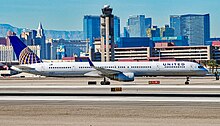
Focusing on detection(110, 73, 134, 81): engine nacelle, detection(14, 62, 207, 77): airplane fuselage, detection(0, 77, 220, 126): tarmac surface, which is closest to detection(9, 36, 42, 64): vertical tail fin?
detection(14, 62, 207, 77): airplane fuselage

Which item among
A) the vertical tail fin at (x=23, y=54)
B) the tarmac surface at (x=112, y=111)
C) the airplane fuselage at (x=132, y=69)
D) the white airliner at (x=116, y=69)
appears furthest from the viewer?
the vertical tail fin at (x=23, y=54)

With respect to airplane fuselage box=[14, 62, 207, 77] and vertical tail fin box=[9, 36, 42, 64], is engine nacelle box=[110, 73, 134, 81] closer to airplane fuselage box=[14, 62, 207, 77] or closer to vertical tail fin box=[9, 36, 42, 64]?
airplane fuselage box=[14, 62, 207, 77]

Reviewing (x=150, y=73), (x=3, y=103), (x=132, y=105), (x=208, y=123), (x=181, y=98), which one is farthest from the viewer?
(x=150, y=73)

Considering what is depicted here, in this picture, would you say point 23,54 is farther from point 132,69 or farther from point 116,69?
point 132,69

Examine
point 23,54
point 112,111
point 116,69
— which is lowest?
point 112,111

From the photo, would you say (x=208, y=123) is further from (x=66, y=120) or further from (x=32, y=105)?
(x=32, y=105)

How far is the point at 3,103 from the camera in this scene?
3591 cm

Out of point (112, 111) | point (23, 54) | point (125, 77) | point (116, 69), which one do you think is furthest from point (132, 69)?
point (112, 111)

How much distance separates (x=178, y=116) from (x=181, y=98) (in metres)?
10.9

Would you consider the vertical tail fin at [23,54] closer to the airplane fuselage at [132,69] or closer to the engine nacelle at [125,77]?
the airplane fuselage at [132,69]

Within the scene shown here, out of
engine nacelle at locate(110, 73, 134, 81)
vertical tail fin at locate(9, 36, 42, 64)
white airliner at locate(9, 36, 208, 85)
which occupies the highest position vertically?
vertical tail fin at locate(9, 36, 42, 64)

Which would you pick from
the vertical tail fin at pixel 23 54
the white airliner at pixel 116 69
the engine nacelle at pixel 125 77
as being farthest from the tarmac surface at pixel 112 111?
the vertical tail fin at pixel 23 54

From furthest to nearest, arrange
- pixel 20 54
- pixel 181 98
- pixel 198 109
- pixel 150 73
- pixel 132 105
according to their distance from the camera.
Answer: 1. pixel 20 54
2. pixel 150 73
3. pixel 181 98
4. pixel 132 105
5. pixel 198 109

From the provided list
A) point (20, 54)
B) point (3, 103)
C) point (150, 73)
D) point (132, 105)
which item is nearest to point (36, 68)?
point (20, 54)
